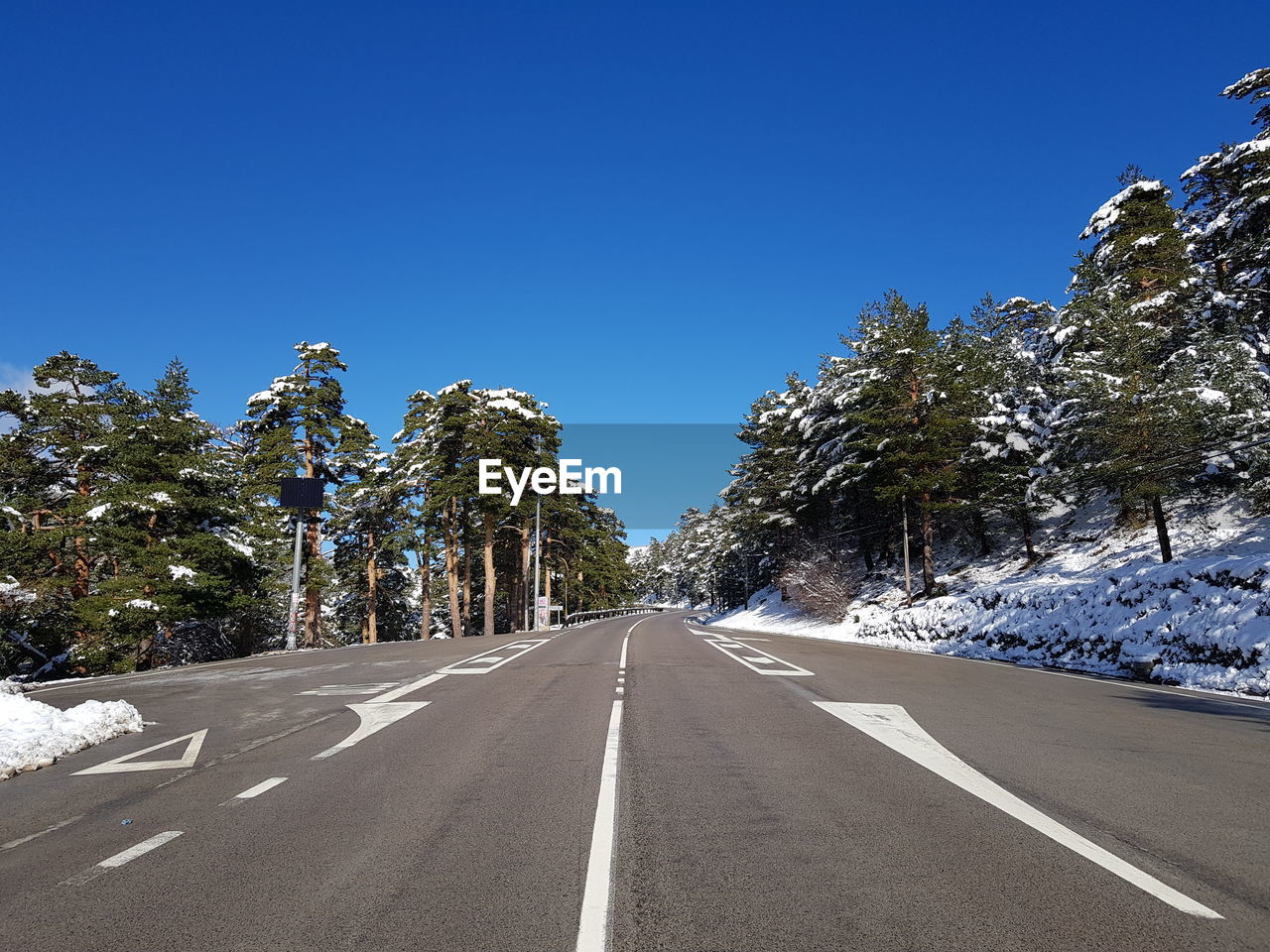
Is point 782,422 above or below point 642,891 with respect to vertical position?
above

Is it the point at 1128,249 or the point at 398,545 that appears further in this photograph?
the point at 398,545

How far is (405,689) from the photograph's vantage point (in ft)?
38.3

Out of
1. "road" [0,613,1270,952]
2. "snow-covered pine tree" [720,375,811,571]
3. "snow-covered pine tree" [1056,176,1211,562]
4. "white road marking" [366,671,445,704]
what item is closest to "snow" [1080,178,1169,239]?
"snow-covered pine tree" [1056,176,1211,562]

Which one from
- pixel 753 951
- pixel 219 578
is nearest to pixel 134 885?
pixel 753 951

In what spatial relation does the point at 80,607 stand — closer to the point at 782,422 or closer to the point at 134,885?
the point at 134,885

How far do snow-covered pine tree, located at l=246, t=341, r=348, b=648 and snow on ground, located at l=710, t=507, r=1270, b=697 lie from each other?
25.9 meters

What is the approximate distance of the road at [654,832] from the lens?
10.0 ft

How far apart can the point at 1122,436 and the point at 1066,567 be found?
8309mm

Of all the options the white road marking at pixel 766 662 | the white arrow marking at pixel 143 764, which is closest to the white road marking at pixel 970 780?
the white road marking at pixel 766 662

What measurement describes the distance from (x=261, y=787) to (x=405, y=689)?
630 cm

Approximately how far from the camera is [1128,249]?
33.8 m

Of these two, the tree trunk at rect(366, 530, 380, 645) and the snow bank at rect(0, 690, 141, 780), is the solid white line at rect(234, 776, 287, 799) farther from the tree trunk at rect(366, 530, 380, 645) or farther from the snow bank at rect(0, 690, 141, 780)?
the tree trunk at rect(366, 530, 380, 645)

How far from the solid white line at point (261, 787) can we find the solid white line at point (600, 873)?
8.99ft

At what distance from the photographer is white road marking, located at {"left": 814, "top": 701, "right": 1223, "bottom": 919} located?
337 centimetres
